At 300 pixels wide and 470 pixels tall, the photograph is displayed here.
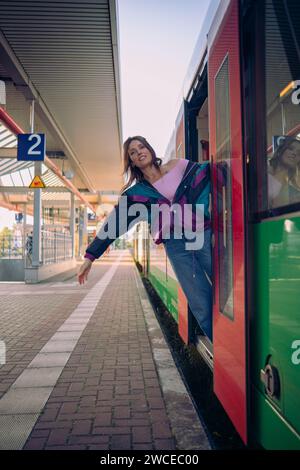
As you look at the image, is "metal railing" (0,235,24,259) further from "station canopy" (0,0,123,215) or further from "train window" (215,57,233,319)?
"train window" (215,57,233,319)

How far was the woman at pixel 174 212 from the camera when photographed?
116 inches

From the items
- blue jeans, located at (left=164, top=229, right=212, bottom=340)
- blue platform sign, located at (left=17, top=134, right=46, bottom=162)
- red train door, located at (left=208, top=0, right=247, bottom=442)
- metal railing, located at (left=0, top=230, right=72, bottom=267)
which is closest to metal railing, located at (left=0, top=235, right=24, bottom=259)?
metal railing, located at (left=0, top=230, right=72, bottom=267)

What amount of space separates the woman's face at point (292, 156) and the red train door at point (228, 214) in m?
0.24

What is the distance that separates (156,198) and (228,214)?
3.04 feet

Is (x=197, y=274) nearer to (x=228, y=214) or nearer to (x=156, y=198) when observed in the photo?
(x=156, y=198)

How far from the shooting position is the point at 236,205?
7.17 feet

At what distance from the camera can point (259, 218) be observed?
1995 mm

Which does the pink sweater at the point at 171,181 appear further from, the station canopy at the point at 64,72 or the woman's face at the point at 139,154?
the station canopy at the point at 64,72

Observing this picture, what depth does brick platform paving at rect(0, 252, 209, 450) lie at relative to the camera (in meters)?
2.47

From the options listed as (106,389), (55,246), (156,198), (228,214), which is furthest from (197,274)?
(55,246)

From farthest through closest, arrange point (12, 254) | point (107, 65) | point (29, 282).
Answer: point (12, 254) → point (29, 282) → point (107, 65)

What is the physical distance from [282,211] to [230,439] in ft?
5.55

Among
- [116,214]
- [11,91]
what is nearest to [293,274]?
[116,214]

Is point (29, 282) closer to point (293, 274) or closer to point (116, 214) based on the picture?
point (116, 214)
